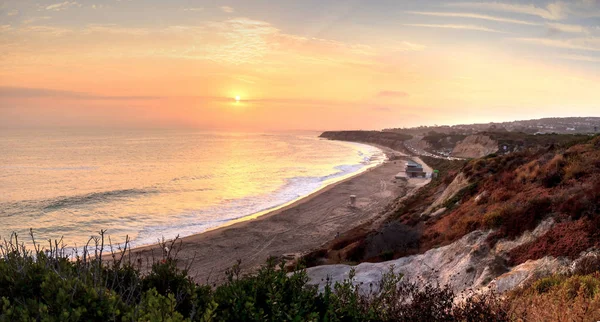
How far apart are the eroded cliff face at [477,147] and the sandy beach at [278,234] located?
154 feet

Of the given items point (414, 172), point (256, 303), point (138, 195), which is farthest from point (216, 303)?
point (414, 172)

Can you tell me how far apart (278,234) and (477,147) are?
81.3 metres

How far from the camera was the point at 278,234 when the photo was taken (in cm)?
3344

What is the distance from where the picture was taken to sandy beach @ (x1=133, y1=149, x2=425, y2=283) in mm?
26513

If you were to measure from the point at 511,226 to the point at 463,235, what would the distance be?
7.93ft

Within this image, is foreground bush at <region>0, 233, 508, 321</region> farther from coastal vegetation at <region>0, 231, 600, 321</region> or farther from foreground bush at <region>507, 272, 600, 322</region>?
foreground bush at <region>507, 272, 600, 322</region>

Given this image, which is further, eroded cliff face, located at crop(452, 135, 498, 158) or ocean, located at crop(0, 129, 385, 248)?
eroded cliff face, located at crop(452, 135, 498, 158)

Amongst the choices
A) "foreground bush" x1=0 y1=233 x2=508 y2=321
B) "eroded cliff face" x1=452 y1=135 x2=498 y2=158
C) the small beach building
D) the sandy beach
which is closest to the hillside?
"foreground bush" x1=0 y1=233 x2=508 y2=321

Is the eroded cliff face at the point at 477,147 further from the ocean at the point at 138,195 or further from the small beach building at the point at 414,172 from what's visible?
the ocean at the point at 138,195

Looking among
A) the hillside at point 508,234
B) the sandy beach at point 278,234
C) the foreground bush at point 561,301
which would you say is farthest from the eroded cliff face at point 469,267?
the sandy beach at point 278,234

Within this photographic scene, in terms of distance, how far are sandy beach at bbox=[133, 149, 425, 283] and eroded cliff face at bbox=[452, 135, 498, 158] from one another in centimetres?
4708

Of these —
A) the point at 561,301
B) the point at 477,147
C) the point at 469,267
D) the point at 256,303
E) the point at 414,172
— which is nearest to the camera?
the point at 256,303

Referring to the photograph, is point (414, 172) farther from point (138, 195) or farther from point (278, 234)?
point (138, 195)

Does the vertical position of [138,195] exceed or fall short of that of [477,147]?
it falls short
